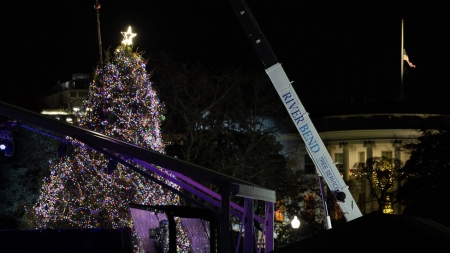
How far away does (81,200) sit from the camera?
2631 centimetres

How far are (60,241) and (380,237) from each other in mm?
7931

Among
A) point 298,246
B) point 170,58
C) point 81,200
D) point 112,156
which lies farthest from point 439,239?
point 170,58

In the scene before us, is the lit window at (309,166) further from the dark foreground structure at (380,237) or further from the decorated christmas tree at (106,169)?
the dark foreground structure at (380,237)

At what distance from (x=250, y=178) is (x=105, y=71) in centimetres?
1206

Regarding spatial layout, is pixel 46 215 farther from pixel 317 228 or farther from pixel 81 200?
pixel 317 228

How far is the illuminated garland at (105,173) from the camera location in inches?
1036

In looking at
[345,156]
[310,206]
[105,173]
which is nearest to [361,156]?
[345,156]

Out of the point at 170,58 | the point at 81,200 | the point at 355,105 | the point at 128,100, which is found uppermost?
the point at 355,105

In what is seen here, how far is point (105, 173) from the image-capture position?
86.6 ft

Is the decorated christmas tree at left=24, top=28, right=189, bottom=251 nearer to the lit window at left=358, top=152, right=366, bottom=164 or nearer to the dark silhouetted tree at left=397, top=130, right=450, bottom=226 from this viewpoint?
the dark silhouetted tree at left=397, top=130, right=450, bottom=226

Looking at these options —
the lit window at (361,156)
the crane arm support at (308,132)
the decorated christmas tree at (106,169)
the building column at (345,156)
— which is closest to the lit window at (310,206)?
the building column at (345,156)

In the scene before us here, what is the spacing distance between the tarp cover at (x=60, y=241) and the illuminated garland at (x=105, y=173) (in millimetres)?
10185

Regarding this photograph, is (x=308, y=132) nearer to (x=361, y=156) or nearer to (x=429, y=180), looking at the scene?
(x=429, y=180)

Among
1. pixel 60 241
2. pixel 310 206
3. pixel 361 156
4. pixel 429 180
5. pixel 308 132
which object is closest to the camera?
pixel 60 241
